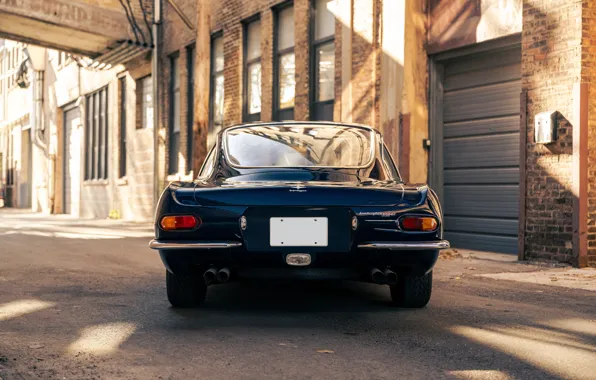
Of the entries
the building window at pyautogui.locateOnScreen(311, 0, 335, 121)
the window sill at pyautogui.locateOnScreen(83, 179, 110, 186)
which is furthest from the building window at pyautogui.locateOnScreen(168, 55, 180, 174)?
the building window at pyautogui.locateOnScreen(311, 0, 335, 121)

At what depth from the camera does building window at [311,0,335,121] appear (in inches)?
567

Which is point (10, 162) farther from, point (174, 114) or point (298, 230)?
point (298, 230)

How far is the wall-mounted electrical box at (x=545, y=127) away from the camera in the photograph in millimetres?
9109

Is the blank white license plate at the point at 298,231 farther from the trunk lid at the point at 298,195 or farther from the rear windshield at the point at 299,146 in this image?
the rear windshield at the point at 299,146

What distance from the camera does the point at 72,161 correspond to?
99.3 ft

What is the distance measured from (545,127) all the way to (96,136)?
2053 centimetres

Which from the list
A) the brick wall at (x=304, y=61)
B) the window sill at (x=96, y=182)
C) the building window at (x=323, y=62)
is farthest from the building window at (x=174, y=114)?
the building window at (x=323, y=62)

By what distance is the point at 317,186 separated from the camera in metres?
4.92

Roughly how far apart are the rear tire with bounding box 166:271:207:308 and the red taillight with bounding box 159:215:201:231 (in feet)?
1.75

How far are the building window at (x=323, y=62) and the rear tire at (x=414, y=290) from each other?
358 inches

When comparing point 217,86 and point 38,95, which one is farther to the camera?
point 38,95

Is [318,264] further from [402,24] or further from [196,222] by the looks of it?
[402,24]

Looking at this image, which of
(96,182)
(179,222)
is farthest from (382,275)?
(96,182)

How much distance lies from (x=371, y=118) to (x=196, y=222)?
27.1 feet
